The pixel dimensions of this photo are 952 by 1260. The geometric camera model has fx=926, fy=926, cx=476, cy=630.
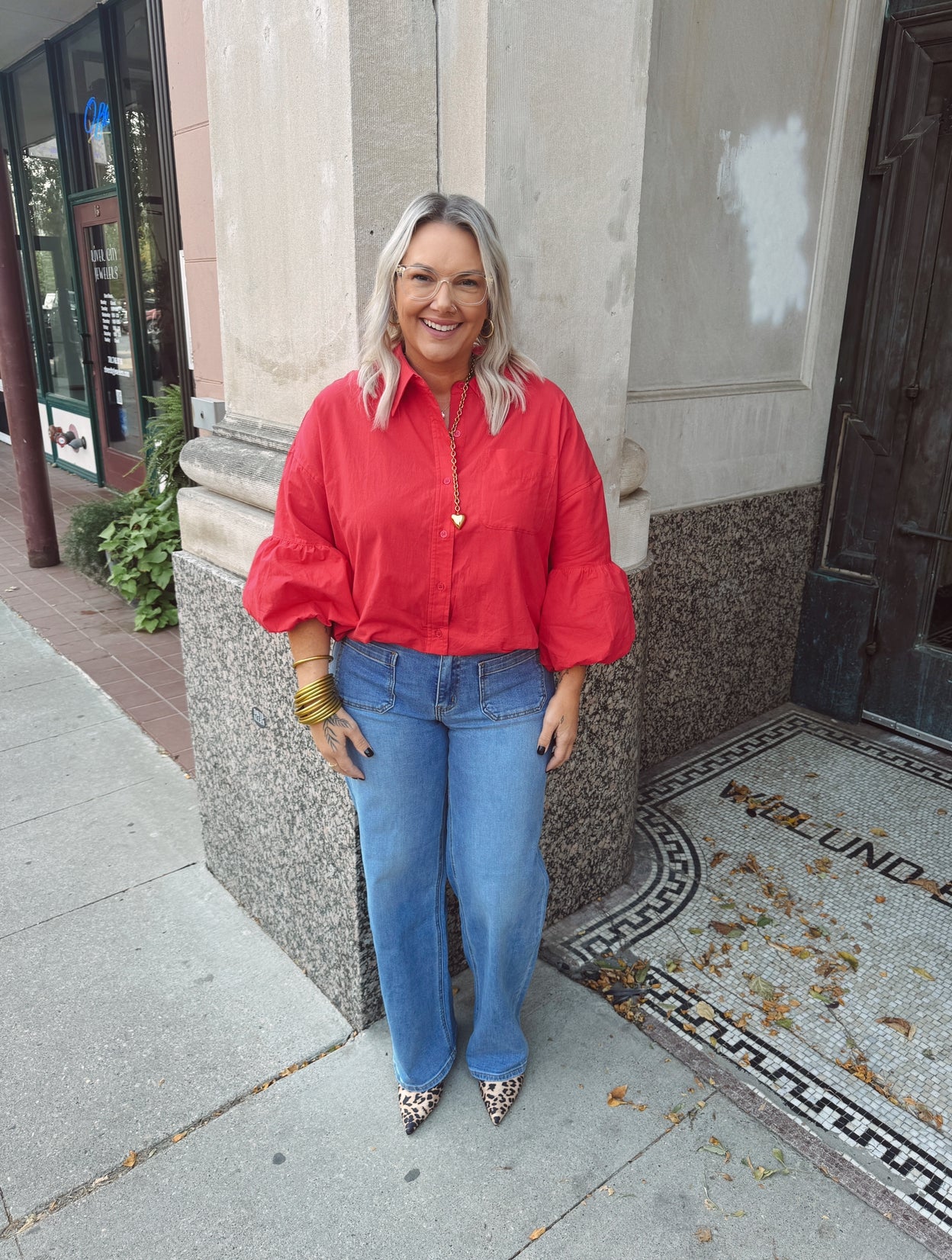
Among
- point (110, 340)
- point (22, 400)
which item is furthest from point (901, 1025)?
point (110, 340)

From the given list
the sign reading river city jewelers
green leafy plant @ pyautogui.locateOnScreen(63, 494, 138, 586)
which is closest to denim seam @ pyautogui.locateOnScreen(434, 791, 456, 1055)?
the sign reading river city jewelers

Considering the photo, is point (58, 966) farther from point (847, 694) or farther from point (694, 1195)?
point (847, 694)

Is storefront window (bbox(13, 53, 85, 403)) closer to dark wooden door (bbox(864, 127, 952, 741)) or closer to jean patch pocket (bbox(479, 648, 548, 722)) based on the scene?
dark wooden door (bbox(864, 127, 952, 741))

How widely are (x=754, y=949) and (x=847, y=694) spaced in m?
1.96

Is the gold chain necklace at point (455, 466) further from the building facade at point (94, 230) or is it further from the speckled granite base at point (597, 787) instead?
the building facade at point (94, 230)

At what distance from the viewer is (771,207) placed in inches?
148

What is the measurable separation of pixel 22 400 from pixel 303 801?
5638mm

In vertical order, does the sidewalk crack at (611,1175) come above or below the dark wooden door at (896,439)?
below

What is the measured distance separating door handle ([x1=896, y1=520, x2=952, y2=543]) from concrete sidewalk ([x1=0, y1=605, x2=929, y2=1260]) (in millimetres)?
2636

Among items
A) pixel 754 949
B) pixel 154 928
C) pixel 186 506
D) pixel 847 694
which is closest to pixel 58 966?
pixel 154 928

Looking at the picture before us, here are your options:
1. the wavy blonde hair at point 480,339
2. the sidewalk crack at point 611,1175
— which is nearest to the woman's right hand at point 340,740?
the wavy blonde hair at point 480,339

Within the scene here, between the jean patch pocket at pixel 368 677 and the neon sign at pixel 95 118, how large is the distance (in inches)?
328

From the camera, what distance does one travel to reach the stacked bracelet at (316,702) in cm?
202

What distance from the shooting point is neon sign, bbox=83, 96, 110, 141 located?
8.39m
